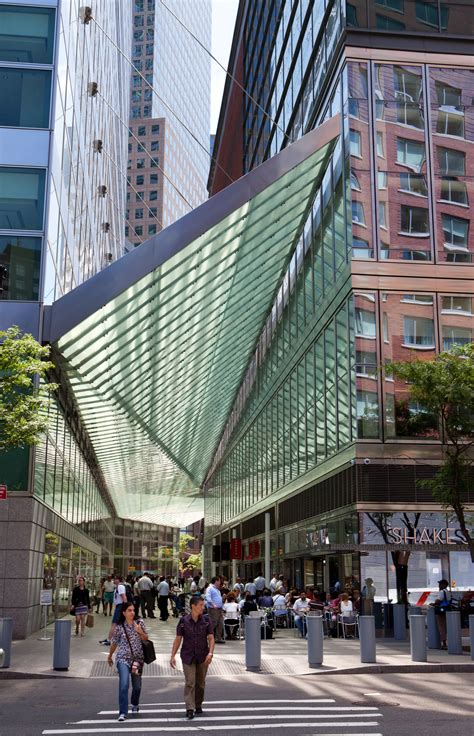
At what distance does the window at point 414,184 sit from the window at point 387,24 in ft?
15.5

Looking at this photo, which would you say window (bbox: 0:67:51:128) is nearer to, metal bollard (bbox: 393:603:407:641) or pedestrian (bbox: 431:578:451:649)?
pedestrian (bbox: 431:578:451:649)

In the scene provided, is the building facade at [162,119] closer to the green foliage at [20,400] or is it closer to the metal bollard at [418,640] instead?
the green foliage at [20,400]

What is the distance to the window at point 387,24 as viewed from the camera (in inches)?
1065

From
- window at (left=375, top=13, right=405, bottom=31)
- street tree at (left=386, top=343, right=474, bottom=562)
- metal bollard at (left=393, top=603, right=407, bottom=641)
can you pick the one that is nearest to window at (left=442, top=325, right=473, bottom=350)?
street tree at (left=386, top=343, right=474, bottom=562)

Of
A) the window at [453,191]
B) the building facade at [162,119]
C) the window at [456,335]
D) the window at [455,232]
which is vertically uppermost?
the building facade at [162,119]

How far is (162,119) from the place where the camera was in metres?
146

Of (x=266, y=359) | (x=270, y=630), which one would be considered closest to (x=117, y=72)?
(x=266, y=359)

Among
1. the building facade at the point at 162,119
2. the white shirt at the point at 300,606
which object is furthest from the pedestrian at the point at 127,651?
the building facade at the point at 162,119

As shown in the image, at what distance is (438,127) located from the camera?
87.8 ft

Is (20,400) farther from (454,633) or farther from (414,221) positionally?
(414,221)

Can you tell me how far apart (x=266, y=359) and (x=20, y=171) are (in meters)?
24.2

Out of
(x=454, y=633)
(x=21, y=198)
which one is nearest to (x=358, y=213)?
(x=21, y=198)

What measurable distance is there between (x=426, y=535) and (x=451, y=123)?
1236 cm

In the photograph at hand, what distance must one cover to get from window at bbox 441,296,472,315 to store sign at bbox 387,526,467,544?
6.24 meters
